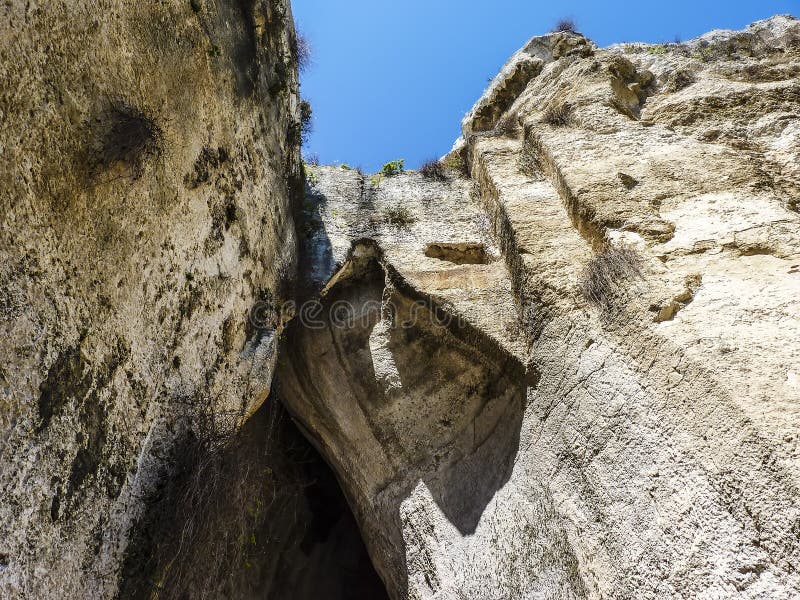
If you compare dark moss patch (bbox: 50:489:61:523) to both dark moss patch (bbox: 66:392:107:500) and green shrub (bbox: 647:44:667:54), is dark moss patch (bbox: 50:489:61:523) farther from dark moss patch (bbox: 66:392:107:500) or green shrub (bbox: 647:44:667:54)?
green shrub (bbox: 647:44:667:54)

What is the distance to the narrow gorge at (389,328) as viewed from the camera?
299 centimetres

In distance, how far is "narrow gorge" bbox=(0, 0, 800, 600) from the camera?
299cm

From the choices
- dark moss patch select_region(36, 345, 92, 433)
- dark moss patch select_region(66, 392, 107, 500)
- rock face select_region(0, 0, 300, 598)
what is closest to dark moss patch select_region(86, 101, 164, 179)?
rock face select_region(0, 0, 300, 598)

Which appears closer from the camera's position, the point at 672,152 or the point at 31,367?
the point at 31,367

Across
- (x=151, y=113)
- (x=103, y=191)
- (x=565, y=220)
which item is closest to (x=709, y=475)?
(x=565, y=220)

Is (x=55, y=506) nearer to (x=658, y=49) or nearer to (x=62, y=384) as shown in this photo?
(x=62, y=384)

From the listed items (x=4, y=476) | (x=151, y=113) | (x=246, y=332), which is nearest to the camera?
(x=4, y=476)

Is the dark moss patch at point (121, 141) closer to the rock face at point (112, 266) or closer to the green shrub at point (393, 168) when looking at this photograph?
the rock face at point (112, 266)

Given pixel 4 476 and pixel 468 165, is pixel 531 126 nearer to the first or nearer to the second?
pixel 468 165

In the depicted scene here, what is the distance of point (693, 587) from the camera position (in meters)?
2.93

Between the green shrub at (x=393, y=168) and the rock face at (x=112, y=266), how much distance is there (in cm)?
263

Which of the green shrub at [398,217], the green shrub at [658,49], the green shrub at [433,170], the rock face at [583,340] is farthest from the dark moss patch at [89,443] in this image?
the green shrub at [658,49]

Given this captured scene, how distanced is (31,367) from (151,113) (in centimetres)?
196

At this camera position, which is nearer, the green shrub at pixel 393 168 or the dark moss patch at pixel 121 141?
the dark moss patch at pixel 121 141
